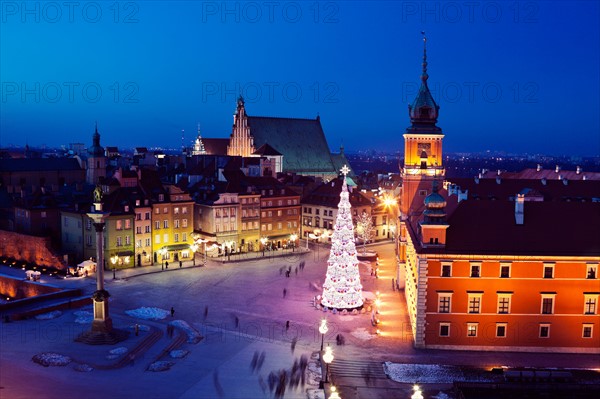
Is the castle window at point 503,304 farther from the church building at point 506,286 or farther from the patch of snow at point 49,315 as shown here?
the patch of snow at point 49,315

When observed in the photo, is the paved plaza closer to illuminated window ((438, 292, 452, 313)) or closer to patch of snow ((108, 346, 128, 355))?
patch of snow ((108, 346, 128, 355))

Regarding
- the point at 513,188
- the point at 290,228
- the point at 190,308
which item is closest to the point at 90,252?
the point at 190,308

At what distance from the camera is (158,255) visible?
2506 inches

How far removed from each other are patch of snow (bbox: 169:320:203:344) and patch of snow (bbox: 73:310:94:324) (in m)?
5.76

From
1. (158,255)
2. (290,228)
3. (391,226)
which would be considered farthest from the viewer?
(391,226)

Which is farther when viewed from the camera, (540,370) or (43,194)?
(43,194)

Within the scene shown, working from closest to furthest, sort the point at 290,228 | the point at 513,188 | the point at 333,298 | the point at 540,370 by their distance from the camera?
the point at 540,370
the point at 333,298
the point at 513,188
the point at 290,228

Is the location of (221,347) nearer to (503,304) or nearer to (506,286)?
(503,304)

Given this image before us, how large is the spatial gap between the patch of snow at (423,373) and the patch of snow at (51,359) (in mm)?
17489

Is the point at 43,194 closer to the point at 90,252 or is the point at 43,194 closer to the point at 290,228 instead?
the point at 90,252

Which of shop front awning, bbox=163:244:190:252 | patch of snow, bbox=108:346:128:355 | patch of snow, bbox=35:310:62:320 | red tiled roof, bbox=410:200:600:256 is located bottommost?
patch of snow, bbox=108:346:128:355

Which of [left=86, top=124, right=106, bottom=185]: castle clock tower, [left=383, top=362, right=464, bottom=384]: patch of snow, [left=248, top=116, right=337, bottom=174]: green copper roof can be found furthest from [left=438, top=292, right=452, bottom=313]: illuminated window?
[left=248, top=116, right=337, bottom=174]: green copper roof

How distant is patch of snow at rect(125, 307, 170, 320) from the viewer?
1709 inches

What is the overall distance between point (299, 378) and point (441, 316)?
1014 centimetres
